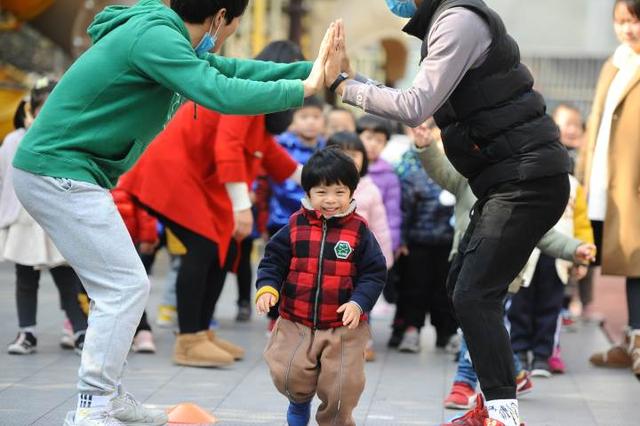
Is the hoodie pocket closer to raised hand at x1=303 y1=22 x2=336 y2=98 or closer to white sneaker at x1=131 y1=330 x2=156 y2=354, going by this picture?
raised hand at x1=303 y1=22 x2=336 y2=98

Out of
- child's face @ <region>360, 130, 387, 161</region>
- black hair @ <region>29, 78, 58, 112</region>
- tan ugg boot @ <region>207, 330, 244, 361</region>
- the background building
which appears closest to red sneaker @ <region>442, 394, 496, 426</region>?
tan ugg boot @ <region>207, 330, 244, 361</region>

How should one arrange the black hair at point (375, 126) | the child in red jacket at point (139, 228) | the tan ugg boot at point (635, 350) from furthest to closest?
the black hair at point (375, 126) < the child in red jacket at point (139, 228) < the tan ugg boot at point (635, 350)

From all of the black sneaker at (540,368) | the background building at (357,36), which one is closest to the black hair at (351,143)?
the black sneaker at (540,368)

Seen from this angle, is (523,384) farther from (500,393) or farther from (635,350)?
(500,393)

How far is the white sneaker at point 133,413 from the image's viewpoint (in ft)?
16.8

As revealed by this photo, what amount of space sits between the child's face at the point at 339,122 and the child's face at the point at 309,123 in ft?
2.82

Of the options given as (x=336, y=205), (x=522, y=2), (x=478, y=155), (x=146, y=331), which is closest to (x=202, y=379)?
(x=146, y=331)

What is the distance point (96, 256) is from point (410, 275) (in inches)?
150

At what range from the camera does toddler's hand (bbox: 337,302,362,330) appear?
499cm

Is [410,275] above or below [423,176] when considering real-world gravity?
below

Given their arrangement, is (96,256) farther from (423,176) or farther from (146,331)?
(423,176)

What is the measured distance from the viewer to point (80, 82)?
4.85 metres

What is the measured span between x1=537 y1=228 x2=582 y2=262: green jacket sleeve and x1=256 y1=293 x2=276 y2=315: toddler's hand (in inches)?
65.9

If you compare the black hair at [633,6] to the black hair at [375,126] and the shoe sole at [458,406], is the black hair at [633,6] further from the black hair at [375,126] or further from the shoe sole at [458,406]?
the shoe sole at [458,406]
